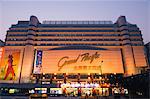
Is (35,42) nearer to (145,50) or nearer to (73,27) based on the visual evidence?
(73,27)

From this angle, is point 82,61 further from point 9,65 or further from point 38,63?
point 9,65

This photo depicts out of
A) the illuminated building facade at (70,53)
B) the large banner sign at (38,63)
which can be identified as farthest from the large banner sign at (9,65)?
the large banner sign at (38,63)

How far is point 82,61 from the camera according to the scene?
92.3 metres

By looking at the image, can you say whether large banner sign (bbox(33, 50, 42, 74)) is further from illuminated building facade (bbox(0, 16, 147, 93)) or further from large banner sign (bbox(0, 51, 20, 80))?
large banner sign (bbox(0, 51, 20, 80))

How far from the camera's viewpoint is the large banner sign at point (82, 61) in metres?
89.8

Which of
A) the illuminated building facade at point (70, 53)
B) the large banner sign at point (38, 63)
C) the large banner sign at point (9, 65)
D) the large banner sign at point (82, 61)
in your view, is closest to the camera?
the large banner sign at point (9, 65)

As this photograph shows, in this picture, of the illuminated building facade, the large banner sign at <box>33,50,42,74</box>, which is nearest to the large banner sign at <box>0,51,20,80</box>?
the illuminated building facade

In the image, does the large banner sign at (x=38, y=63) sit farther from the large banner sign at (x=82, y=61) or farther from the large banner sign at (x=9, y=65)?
the large banner sign at (x=9, y=65)

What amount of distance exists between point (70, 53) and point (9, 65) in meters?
34.2

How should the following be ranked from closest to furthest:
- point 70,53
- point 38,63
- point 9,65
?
point 9,65 → point 38,63 → point 70,53

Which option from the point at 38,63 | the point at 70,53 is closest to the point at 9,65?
the point at 38,63

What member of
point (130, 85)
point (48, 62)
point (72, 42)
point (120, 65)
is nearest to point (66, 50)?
point (72, 42)

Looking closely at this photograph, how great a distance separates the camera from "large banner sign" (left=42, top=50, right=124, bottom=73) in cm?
8981

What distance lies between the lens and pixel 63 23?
11506 cm
